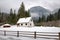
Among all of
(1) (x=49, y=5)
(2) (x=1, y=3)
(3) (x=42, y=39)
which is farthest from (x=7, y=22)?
(3) (x=42, y=39)

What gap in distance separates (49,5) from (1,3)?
4.71 metres

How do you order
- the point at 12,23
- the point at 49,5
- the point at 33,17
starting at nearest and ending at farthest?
the point at 49,5
the point at 12,23
the point at 33,17

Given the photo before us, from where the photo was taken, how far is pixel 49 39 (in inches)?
272

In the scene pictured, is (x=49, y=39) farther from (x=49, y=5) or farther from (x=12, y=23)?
(x=12, y=23)

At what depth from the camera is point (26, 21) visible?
2023 cm

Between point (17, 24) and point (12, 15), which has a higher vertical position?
point (12, 15)

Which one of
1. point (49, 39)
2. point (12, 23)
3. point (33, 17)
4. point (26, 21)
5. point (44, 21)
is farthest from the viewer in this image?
point (26, 21)

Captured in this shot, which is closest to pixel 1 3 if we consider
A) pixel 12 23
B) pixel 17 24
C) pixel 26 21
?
pixel 12 23

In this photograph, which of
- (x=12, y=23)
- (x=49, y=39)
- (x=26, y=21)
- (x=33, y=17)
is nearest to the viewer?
(x=49, y=39)

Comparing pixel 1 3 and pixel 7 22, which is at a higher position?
pixel 1 3

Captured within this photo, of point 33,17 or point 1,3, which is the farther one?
point 33,17

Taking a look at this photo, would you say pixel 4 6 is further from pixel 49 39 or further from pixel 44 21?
pixel 49 39

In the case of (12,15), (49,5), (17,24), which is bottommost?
(17,24)

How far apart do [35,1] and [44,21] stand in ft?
8.45
